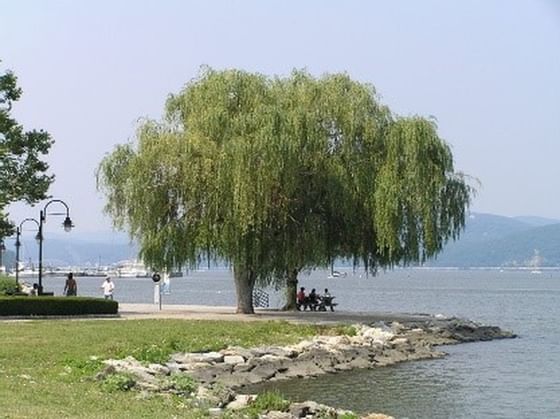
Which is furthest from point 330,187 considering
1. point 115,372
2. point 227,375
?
point 115,372

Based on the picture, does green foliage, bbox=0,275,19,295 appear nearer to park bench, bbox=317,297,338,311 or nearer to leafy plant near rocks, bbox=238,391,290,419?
park bench, bbox=317,297,338,311

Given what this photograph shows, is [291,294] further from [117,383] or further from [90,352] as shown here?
[117,383]

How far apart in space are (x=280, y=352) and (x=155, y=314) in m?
10.6

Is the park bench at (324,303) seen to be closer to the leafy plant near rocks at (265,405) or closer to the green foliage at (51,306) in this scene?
the green foliage at (51,306)

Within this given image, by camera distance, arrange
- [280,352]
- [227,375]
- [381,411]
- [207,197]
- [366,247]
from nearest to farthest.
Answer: [381,411], [227,375], [280,352], [207,197], [366,247]

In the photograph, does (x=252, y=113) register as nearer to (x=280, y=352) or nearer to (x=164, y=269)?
(x=164, y=269)

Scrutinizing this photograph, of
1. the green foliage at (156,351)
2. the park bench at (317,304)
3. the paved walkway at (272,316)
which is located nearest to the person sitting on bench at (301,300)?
the park bench at (317,304)

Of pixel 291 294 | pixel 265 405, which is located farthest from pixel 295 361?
pixel 291 294

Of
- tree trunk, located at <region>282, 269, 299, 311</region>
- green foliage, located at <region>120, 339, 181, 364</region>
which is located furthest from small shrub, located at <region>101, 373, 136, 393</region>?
tree trunk, located at <region>282, 269, 299, 311</region>

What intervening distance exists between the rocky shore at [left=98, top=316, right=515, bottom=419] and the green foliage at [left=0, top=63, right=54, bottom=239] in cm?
1166

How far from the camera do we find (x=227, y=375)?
858 inches

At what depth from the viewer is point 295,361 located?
24234 mm

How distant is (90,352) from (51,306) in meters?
11.0

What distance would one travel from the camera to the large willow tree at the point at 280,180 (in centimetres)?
3219
